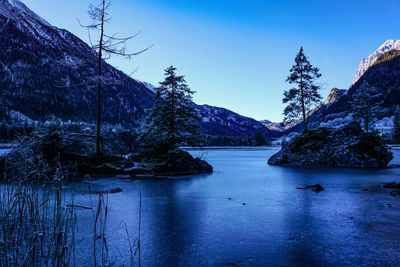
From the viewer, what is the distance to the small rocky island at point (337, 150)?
18.0 m

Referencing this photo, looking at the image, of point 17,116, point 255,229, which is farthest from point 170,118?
point 17,116

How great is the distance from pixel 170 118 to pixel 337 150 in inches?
530

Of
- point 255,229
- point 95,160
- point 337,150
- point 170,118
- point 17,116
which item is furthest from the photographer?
point 17,116

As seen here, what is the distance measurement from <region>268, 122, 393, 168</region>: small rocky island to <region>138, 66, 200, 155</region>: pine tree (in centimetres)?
972

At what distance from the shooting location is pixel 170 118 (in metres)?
16.7

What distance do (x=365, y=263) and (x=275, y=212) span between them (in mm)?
2776

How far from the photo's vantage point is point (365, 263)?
131 inches

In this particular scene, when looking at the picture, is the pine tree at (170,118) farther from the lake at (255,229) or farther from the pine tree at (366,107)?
the pine tree at (366,107)

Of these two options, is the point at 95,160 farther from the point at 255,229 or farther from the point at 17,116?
the point at 17,116

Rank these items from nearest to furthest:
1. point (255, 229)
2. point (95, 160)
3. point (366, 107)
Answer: point (255, 229) < point (95, 160) < point (366, 107)

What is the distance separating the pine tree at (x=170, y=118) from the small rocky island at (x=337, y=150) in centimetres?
972

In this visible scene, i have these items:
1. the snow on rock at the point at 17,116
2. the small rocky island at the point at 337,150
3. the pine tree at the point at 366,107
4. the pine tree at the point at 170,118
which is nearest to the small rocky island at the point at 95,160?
the pine tree at the point at 170,118

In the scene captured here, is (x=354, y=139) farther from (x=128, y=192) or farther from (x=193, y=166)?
(x=128, y=192)

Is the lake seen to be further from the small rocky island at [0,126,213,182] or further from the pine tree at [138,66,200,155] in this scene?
the pine tree at [138,66,200,155]
